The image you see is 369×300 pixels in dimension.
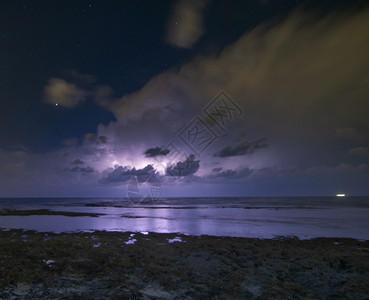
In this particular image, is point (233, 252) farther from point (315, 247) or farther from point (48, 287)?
point (48, 287)

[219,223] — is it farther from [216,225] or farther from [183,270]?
[183,270]

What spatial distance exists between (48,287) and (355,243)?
1703 cm

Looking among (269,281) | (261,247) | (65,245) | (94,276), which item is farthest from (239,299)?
(65,245)

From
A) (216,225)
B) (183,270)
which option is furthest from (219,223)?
(183,270)

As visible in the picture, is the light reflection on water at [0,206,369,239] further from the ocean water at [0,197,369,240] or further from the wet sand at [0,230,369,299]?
the wet sand at [0,230,369,299]

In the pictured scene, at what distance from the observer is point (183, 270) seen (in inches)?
364

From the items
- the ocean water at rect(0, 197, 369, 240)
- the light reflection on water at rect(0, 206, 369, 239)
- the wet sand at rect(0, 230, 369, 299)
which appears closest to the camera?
the wet sand at rect(0, 230, 369, 299)

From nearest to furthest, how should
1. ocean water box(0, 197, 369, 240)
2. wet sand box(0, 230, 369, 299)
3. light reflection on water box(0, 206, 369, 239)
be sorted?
wet sand box(0, 230, 369, 299) → light reflection on water box(0, 206, 369, 239) → ocean water box(0, 197, 369, 240)

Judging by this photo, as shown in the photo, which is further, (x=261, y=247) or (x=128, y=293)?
(x=261, y=247)

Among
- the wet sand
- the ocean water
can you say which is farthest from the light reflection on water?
the wet sand

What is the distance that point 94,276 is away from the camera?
27.8ft

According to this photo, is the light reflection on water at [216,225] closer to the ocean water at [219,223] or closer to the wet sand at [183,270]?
the ocean water at [219,223]

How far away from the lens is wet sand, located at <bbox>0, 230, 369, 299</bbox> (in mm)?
7148

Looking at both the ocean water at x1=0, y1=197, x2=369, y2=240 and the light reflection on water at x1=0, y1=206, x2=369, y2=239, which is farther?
the ocean water at x1=0, y1=197, x2=369, y2=240
